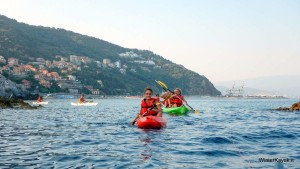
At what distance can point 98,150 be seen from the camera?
11133mm

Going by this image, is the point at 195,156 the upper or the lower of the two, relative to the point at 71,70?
lower

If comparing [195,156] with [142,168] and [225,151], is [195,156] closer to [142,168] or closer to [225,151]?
[225,151]

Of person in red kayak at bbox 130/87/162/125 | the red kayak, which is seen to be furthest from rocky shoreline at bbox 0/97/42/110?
the red kayak

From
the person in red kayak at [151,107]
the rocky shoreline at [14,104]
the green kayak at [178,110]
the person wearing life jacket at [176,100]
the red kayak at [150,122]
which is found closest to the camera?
the red kayak at [150,122]

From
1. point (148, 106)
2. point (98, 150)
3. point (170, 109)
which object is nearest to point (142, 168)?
point (98, 150)

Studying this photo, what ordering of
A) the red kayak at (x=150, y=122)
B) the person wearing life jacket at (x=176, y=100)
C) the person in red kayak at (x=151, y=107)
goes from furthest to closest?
the person wearing life jacket at (x=176, y=100) < the person in red kayak at (x=151, y=107) < the red kayak at (x=150, y=122)

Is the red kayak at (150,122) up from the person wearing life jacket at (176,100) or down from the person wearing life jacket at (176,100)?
down

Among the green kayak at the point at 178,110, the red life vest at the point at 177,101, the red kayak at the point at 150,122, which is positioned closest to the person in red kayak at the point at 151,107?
the red kayak at the point at 150,122

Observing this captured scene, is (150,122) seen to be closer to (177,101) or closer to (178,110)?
(178,110)

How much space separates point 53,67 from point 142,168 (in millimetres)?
192575

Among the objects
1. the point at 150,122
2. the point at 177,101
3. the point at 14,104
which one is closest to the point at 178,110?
the point at 177,101

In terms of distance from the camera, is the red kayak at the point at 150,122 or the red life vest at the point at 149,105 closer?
the red kayak at the point at 150,122

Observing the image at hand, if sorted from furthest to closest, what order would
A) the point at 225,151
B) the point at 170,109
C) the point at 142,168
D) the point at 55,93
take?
the point at 55,93, the point at 170,109, the point at 225,151, the point at 142,168

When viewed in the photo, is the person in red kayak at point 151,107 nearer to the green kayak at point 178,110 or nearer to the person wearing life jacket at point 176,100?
the green kayak at point 178,110
